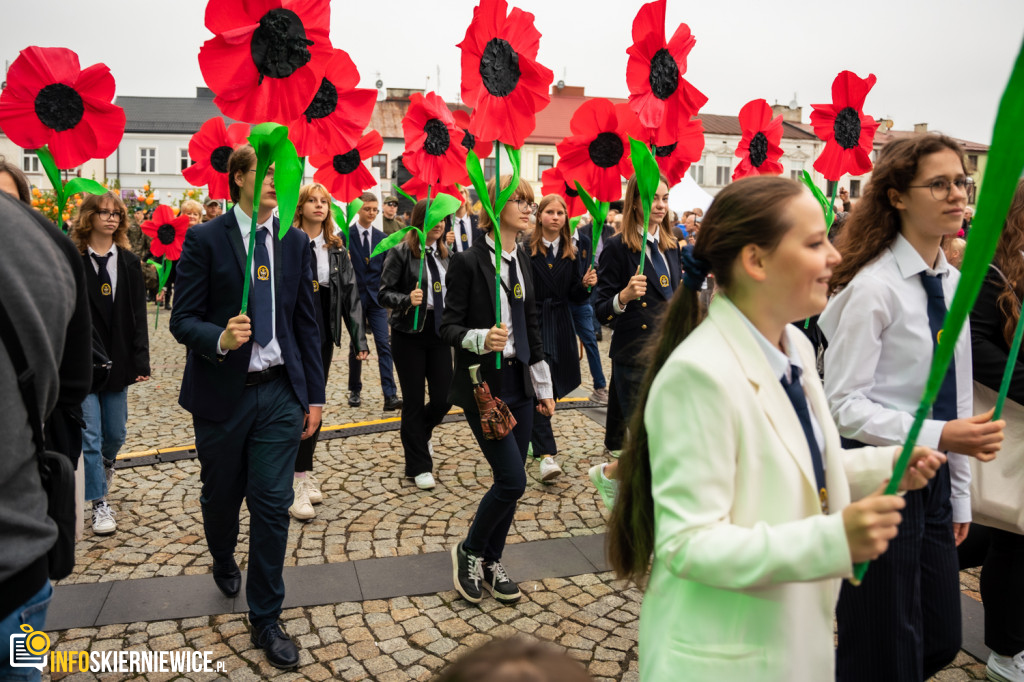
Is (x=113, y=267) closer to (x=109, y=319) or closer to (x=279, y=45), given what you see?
(x=109, y=319)

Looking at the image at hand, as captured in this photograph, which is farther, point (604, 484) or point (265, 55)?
point (265, 55)

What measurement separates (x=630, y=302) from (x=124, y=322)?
3.40 meters

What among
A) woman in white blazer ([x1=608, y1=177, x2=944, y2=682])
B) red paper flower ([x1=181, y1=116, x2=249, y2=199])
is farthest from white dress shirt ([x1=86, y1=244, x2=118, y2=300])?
woman in white blazer ([x1=608, y1=177, x2=944, y2=682])

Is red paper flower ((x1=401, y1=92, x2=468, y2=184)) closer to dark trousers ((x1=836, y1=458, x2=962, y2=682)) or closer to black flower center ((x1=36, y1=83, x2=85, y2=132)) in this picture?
black flower center ((x1=36, y1=83, x2=85, y2=132))

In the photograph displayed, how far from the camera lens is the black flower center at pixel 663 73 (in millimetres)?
4637

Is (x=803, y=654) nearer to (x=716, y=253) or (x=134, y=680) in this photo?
(x=716, y=253)

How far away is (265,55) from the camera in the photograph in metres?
3.19

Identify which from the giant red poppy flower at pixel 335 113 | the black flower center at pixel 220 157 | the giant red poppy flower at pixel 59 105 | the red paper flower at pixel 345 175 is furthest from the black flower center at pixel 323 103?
the black flower center at pixel 220 157

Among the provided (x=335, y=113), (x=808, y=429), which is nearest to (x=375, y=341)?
(x=335, y=113)

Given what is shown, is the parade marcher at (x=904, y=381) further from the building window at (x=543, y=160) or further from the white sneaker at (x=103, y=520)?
the building window at (x=543, y=160)

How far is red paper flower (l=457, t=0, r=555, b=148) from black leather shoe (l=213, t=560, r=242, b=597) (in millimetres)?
2529

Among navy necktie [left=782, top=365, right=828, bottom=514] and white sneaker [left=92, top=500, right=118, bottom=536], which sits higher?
navy necktie [left=782, top=365, right=828, bottom=514]

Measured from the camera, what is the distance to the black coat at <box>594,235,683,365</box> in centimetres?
549

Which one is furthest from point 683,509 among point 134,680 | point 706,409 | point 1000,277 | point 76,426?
point 134,680
